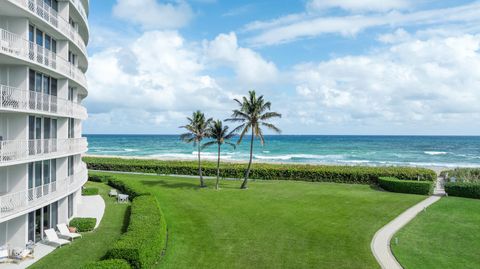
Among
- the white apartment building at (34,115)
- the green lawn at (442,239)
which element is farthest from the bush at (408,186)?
the white apartment building at (34,115)

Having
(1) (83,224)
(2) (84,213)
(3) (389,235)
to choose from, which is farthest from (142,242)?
(3) (389,235)

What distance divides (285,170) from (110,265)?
109ft

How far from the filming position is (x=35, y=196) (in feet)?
62.6

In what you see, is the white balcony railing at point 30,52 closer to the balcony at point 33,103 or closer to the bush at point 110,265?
the balcony at point 33,103

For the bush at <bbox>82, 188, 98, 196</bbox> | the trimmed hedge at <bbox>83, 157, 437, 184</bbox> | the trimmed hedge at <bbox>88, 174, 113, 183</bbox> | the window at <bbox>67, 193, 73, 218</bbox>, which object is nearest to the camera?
the window at <bbox>67, 193, 73, 218</bbox>

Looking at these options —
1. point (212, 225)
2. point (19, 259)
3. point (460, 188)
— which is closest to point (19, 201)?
point (19, 259)

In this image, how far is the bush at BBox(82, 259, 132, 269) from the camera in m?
14.0

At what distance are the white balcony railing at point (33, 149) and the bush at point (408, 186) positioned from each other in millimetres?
30148

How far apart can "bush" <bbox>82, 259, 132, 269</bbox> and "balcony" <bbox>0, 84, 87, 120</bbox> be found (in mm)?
8163

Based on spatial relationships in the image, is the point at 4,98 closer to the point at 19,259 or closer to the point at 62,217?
the point at 19,259

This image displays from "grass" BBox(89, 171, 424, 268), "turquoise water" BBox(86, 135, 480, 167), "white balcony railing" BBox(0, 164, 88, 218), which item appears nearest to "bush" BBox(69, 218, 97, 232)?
"white balcony railing" BBox(0, 164, 88, 218)

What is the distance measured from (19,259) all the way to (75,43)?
14.0 meters

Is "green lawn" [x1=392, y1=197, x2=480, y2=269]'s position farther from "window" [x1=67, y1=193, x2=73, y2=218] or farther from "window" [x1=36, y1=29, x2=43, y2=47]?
"window" [x1=36, y1=29, x2=43, y2=47]

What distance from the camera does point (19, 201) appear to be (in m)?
17.8
